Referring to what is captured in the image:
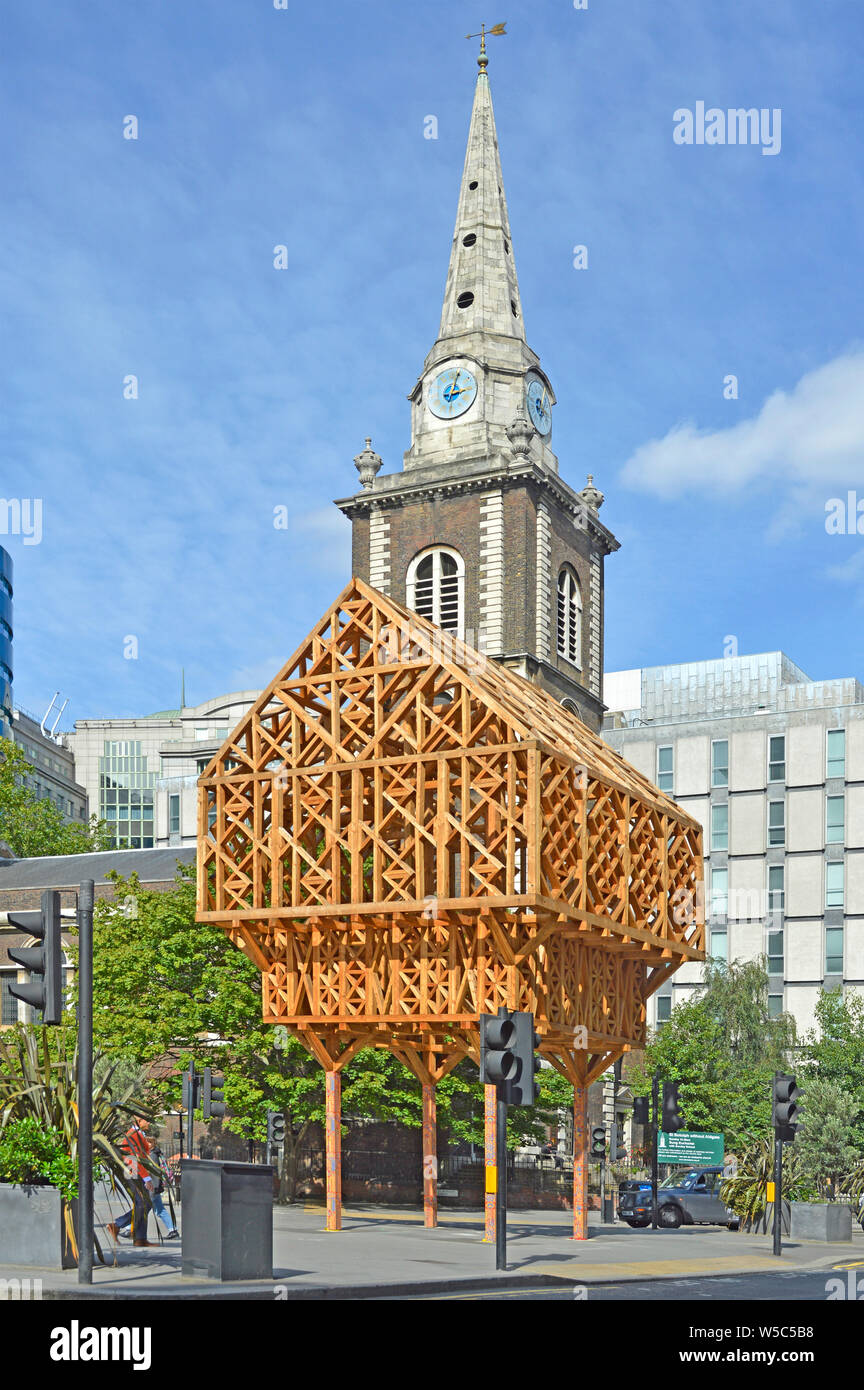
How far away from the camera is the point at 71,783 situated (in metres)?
174

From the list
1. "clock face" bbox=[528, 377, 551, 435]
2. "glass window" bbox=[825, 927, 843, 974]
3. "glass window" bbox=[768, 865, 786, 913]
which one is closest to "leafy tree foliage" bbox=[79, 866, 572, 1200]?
"clock face" bbox=[528, 377, 551, 435]

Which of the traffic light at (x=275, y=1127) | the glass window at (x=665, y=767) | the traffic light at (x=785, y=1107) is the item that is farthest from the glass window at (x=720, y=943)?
the traffic light at (x=785, y=1107)

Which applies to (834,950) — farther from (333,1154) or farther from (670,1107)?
(333,1154)

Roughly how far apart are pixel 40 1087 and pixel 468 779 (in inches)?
488

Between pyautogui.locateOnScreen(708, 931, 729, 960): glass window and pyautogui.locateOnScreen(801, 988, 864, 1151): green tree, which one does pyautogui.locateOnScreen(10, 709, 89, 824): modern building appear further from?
pyautogui.locateOnScreen(801, 988, 864, 1151): green tree

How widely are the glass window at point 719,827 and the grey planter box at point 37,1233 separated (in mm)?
86632

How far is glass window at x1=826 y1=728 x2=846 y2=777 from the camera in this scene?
331 feet

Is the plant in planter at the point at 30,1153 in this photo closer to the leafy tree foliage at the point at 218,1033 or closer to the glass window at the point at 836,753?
the leafy tree foliage at the point at 218,1033

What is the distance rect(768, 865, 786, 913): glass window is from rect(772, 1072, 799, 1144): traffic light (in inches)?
2747

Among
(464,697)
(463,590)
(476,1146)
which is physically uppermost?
(463,590)
